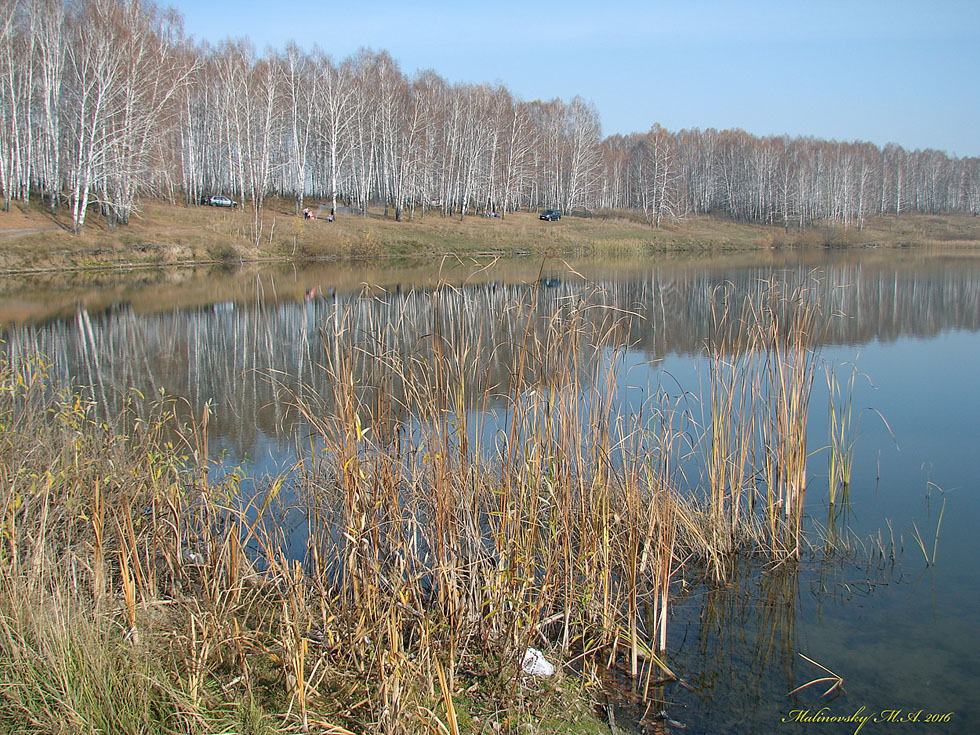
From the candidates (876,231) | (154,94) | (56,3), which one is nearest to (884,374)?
(154,94)

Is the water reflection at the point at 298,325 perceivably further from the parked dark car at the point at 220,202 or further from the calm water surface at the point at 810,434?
the parked dark car at the point at 220,202

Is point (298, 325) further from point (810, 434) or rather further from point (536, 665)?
point (536, 665)

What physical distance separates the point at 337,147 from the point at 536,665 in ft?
154

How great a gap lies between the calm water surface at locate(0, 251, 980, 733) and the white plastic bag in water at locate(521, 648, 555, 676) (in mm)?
449

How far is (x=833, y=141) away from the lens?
86375 mm

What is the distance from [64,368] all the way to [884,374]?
12375 mm

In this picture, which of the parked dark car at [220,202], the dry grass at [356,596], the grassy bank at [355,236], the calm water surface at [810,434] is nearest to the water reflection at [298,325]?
the calm water surface at [810,434]

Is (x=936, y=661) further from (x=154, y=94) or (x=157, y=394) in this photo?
(x=154, y=94)

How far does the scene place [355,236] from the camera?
37.0 m

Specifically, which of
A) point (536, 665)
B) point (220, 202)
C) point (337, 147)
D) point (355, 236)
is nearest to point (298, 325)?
point (536, 665)

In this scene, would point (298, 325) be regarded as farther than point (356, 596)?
Yes

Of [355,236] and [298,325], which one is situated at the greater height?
[355,236]

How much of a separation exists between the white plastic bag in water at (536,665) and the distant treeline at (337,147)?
29482mm

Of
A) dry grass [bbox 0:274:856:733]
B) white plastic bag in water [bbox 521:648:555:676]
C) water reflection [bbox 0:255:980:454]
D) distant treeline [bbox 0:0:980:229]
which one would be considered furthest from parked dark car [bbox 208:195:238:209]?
white plastic bag in water [bbox 521:648:555:676]
